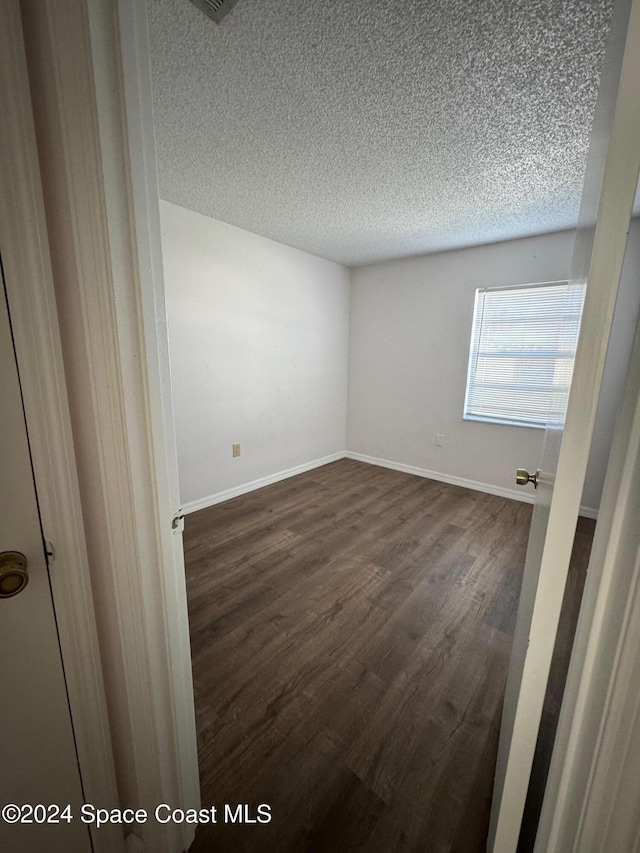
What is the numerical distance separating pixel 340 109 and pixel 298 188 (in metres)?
0.75

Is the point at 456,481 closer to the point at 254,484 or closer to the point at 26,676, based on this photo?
the point at 254,484

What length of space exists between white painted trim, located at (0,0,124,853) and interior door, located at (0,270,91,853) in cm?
2

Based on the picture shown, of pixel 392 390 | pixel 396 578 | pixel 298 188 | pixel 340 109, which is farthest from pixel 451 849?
pixel 392 390

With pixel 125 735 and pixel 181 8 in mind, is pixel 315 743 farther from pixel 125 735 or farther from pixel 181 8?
pixel 181 8

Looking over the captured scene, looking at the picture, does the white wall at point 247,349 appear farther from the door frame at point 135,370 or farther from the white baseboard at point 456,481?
the door frame at point 135,370

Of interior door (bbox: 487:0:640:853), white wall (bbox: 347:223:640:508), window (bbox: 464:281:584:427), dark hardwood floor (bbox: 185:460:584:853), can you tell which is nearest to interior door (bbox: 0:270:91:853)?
dark hardwood floor (bbox: 185:460:584:853)

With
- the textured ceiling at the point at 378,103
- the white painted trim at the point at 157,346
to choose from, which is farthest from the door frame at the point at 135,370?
the textured ceiling at the point at 378,103

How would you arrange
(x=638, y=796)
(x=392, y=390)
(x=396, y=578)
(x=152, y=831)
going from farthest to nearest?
(x=392, y=390)
(x=396, y=578)
(x=152, y=831)
(x=638, y=796)

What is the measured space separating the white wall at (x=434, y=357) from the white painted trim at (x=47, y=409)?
308cm

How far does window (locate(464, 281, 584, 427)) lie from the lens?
2887 millimetres

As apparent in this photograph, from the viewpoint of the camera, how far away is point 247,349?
308 cm

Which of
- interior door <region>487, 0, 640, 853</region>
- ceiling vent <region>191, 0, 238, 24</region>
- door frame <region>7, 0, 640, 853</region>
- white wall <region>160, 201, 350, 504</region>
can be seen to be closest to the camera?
interior door <region>487, 0, 640, 853</region>

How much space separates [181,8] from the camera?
99 cm

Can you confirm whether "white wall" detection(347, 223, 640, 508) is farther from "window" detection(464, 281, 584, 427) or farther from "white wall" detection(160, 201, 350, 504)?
"white wall" detection(160, 201, 350, 504)
